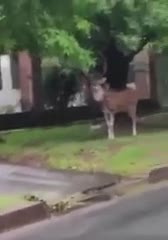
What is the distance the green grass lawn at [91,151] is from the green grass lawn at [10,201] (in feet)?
8.85

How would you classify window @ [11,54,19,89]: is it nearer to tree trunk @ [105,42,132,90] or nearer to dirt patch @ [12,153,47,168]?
tree trunk @ [105,42,132,90]

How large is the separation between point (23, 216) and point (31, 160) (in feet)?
16.6

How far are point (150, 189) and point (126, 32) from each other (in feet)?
22.8

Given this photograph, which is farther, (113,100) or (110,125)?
(113,100)

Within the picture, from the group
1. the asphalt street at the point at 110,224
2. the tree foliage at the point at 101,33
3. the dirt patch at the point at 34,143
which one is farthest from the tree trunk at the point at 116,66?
the asphalt street at the point at 110,224

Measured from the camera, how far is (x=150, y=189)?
42.0ft

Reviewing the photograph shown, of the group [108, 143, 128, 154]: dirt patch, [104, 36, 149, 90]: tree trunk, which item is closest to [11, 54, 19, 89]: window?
[104, 36, 149, 90]: tree trunk

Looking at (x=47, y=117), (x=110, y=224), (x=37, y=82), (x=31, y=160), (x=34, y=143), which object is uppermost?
(x=37, y=82)

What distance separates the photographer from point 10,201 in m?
11.3

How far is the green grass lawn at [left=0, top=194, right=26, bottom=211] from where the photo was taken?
10883 mm

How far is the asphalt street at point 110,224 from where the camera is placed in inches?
376

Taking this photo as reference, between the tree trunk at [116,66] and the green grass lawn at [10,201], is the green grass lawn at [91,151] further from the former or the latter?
the green grass lawn at [10,201]

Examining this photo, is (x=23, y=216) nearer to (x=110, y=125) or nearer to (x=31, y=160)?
(x=31, y=160)

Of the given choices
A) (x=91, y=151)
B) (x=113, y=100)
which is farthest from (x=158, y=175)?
(x=113, y=100)
